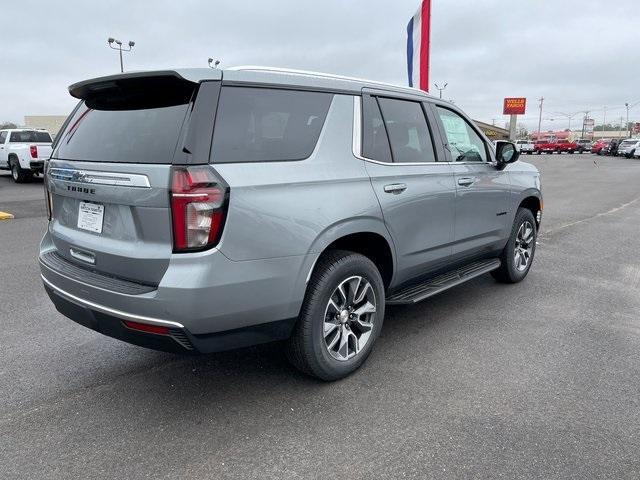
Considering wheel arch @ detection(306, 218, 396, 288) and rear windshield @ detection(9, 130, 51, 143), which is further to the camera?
rear windshield @ detection(9, 130, 51, 143)

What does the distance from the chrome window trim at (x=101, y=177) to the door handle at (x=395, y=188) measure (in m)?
1.61

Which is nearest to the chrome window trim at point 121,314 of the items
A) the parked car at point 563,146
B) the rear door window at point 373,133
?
the rear door window at point 373,133

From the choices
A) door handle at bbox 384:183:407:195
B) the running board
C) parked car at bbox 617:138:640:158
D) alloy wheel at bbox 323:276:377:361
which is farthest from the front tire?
parked car at bbox 617:138:640:158

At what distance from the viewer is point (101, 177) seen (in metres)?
2.71

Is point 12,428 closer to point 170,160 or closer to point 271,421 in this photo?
point 271,421

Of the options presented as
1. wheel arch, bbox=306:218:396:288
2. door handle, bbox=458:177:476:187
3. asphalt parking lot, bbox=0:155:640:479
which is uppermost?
door handle, bbox=458:177:476:187

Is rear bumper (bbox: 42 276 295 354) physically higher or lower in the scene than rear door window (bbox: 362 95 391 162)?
lower

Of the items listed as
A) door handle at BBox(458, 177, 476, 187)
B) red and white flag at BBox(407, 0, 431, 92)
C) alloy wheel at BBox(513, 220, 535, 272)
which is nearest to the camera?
door handle at BBox(458, 177, 476, 187)

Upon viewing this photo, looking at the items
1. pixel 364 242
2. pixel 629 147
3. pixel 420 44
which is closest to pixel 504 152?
pixel 364 242

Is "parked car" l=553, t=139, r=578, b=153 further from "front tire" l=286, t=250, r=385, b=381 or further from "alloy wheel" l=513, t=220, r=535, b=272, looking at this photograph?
"front tire" l=286, t=250, r=385, b=381

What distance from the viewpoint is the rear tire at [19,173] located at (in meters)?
16.9

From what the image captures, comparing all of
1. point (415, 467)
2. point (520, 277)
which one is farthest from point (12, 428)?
point (520, 277)

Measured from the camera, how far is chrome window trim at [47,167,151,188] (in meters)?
2.54

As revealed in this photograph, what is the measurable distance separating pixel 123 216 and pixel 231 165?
2.11ft
